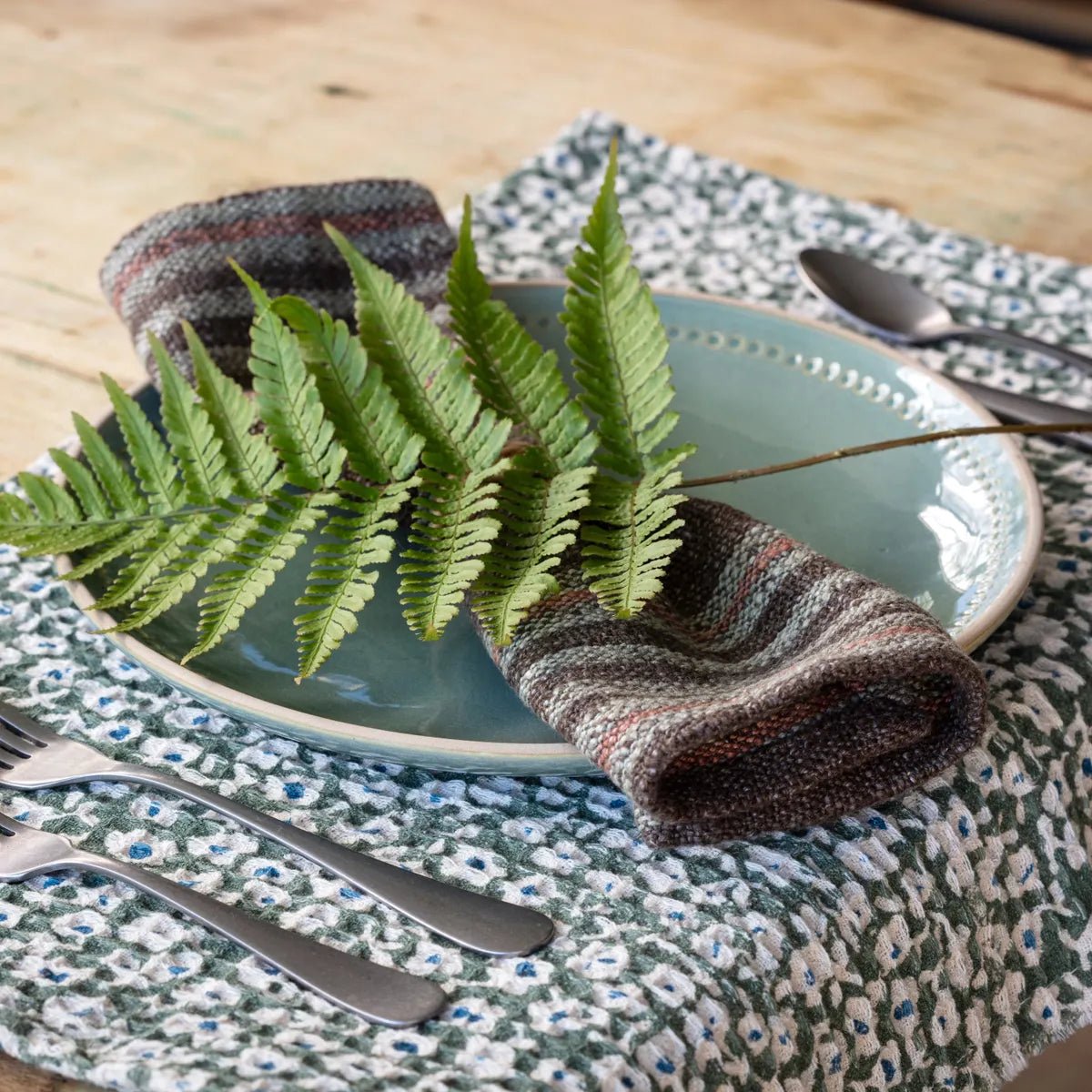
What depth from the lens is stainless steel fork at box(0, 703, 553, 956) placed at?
16.7 inches

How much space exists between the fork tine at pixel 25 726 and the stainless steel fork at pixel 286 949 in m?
0.05

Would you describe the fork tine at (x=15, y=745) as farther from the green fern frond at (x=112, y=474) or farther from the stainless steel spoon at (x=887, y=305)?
the stainless steel spoon at (x=887, y=305)

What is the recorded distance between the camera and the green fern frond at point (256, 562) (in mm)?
479

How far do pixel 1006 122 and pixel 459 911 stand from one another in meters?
0.83

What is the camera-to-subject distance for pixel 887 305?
0.78m

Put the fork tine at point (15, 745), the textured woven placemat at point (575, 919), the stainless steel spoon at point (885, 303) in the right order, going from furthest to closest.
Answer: the stainless steel spoon at point (885, 303)
the fork tine at point (15, 745)
the textured woven placemat at point (575, 919)

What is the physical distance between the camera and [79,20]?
1.18m

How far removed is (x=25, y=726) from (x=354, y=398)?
6.5 inches

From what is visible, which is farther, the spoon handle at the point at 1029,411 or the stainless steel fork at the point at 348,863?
the spoon handle at the point at 1029,411

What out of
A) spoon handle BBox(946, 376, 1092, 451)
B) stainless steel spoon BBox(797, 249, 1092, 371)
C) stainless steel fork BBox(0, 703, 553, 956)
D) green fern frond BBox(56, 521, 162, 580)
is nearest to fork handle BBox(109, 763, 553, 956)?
stainless steel fork BBox(0, 703, 553, 956)

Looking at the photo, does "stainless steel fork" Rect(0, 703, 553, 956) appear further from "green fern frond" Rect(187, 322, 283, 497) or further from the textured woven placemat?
"green fern frond" Rect(187, 322, 283, 497)

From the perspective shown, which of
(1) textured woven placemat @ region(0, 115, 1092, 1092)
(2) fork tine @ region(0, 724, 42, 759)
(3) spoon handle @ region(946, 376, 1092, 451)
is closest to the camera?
(1) textured woven placemat @ region(0, 115, 1092, 1092)

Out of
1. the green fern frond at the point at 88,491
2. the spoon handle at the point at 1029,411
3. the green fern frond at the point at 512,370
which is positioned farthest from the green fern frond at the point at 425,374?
the spoon handle at the point at 1029,411

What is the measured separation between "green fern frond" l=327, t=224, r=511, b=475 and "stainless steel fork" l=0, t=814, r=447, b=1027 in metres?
0.18
